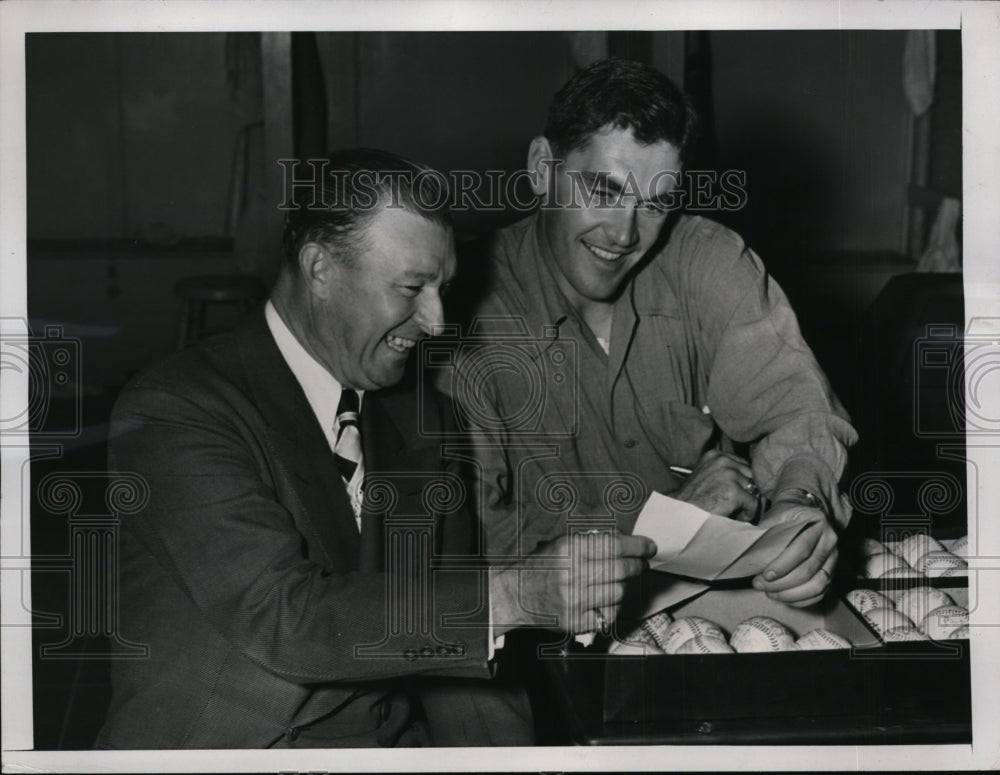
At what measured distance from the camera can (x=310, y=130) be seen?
2.80 m

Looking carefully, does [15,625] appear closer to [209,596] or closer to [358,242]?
[209,596]

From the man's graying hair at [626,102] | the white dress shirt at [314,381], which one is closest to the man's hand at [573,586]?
the white dress shirt at [314,381]

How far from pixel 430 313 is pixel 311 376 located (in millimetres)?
254

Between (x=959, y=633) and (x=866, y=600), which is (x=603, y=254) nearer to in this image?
(x=866, y=600)

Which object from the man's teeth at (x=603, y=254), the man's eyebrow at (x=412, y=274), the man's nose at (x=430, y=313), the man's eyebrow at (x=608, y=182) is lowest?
the man's nose at (x=430, y=313)

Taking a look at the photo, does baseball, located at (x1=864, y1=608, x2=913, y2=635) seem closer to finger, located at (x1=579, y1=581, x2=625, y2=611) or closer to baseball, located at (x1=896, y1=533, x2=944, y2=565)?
baseball, located at (x1=896, y1=533, x2=944, y2=565)

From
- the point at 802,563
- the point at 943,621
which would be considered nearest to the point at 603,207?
the point at 802,563

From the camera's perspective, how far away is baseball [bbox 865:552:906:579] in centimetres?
243

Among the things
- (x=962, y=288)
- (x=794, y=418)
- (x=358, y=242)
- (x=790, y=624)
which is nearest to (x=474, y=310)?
(x=358, y=242)

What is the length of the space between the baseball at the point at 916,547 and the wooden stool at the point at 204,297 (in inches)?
58.5

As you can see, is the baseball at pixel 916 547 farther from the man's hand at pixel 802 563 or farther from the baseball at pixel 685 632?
the baseball at pixel 685 632

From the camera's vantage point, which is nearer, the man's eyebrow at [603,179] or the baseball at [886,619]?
the baseball at [886,619]

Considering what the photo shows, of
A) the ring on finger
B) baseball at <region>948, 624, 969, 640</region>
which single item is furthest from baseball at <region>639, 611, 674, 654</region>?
baseball at <region>948, 624, 969, 640</region>

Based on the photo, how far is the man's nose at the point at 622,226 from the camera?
240 centimetres
